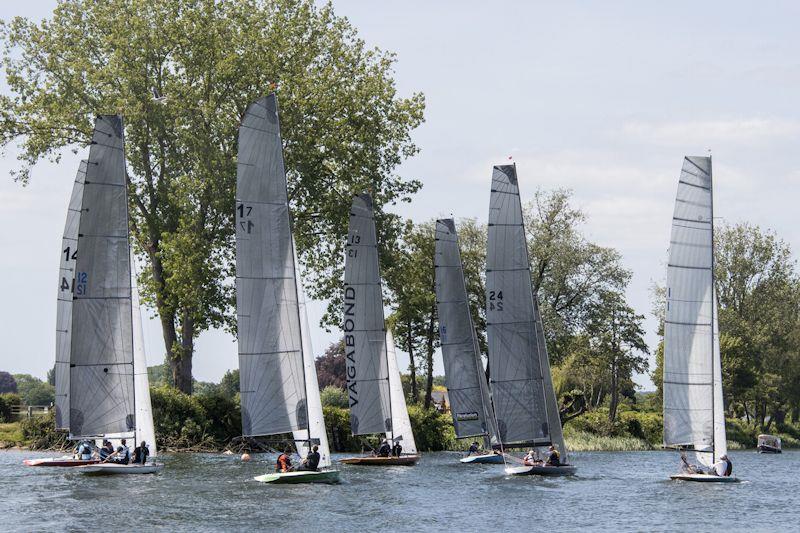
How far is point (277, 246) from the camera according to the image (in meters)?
40.9

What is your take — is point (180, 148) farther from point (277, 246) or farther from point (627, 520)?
point (627, 520)

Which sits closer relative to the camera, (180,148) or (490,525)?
(490,525)

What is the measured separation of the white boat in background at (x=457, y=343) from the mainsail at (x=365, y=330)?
16.7ft

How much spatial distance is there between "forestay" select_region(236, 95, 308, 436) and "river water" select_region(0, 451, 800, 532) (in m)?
3.00

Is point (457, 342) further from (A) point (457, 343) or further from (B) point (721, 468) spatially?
(B) point (721, 468)

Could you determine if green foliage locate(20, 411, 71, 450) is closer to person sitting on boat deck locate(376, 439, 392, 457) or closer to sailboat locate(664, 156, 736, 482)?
person sitting on boat deck locate(376, 439, 392, 457)

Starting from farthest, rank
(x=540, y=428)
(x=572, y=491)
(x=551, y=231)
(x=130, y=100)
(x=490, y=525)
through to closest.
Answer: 1. (x=551, y=231)
2. (x=130, y=100)
3. (x=540, y=428)
4. (x=572, y=491)
5. (x=490, y=525)

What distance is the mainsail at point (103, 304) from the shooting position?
141 ft

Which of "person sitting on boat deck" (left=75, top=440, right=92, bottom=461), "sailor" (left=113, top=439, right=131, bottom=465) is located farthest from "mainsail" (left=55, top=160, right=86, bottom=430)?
"sailor" (left=113, top=439, right=131, bottom=465)

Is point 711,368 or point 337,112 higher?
point 337,112

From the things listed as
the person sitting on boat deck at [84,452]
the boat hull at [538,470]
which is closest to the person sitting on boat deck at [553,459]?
the boat hull at [538,470]

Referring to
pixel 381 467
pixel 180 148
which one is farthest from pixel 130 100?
pixel 381 467

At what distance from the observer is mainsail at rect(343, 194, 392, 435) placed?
5431 centimetres

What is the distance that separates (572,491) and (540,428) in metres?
4.08
